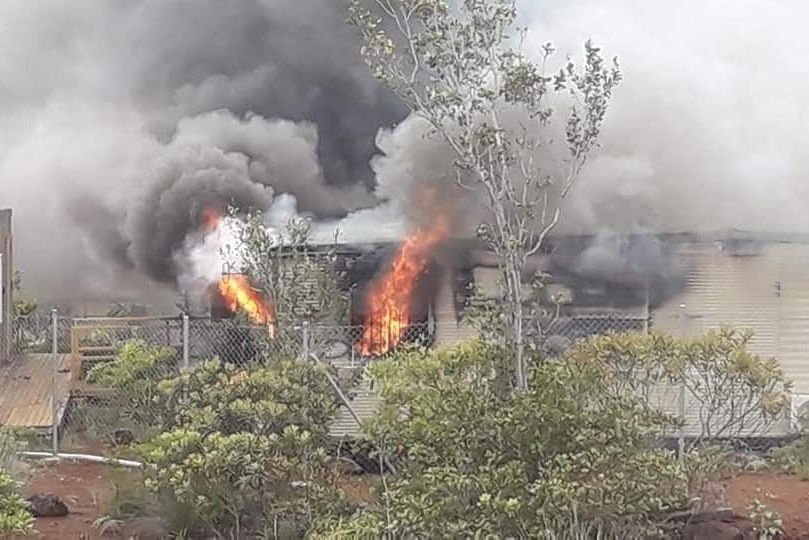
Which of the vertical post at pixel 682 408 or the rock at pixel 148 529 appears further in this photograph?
the vertical post at pixel 682 408

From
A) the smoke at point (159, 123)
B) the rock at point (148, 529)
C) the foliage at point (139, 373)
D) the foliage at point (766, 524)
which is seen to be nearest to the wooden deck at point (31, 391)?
the foliage at point (139, 373)

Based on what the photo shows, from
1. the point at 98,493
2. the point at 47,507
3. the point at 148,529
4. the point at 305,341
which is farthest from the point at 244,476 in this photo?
the point at 305,341

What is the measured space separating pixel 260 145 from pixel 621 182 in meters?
5.53

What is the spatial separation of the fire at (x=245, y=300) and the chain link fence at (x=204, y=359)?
0.20m

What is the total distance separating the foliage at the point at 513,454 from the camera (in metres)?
5.09

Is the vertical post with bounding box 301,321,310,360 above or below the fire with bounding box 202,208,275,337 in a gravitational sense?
below

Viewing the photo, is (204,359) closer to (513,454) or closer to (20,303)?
(513,454)

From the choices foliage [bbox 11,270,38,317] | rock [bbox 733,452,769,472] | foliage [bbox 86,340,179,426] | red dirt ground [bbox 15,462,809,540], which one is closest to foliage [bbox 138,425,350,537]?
red dirt ground [bbox 15,462,809,540]

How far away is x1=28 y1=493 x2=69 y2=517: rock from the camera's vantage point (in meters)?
6.96

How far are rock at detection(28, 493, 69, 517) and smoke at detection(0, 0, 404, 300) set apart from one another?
7.64 m

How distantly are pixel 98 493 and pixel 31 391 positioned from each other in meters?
4.75

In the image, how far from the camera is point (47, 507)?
7000mm

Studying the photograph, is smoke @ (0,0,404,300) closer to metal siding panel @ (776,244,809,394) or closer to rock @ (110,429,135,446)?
rock @ (110,429,135,446)

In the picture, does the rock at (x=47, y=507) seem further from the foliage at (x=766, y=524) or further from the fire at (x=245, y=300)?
the foliage at (x=766, y=524)
